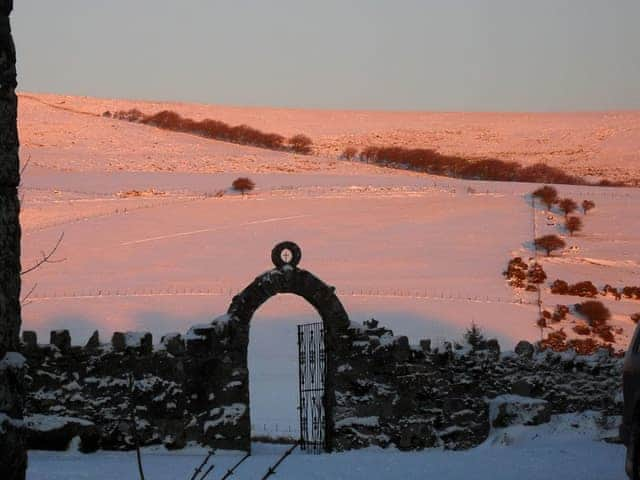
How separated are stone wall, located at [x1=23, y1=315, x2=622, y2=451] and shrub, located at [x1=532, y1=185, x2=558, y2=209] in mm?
35812

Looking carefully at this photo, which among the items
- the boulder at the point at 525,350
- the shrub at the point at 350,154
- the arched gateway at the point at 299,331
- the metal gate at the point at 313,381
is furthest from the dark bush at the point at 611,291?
the shrub at the point at 350,154

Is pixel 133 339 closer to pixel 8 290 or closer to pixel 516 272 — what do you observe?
pixel 8 290

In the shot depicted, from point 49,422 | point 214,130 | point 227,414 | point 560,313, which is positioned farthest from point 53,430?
point 214,130

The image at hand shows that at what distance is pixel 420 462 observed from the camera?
12.1m

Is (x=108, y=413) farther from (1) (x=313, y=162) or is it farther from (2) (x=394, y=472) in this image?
(1) (x=313, y=162)

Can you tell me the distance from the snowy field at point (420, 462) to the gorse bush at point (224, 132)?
76.1 m

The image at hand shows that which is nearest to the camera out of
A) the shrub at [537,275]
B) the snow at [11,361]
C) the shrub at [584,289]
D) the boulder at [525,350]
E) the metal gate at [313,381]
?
the snow at [11,361]

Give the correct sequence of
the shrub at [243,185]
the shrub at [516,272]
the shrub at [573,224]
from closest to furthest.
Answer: the shrub at [516,272] < the shrub at [573,224] < the shrub at [243,185]

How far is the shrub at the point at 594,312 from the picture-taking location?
97.6 feet

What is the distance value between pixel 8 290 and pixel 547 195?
46.9 meters

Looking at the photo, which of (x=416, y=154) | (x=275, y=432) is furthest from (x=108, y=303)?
(x=416, y=154)

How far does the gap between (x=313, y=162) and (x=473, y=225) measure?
26985 millimetres

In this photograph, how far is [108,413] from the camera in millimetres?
13438

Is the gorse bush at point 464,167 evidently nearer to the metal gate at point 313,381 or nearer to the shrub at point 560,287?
the shrub at point 560,287
